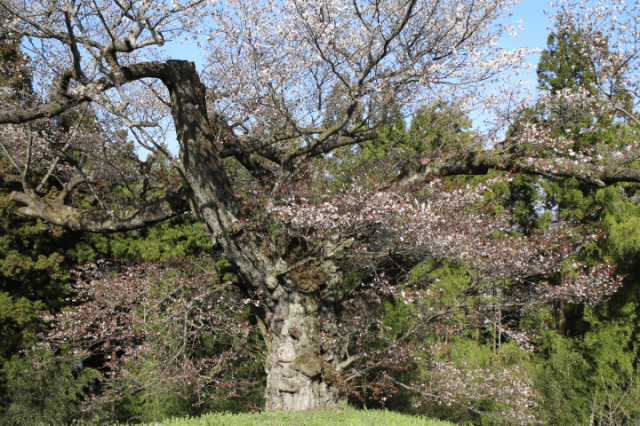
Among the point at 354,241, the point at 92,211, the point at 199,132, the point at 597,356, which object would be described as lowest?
the point at 597,356

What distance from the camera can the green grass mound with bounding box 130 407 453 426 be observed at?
14.3ft

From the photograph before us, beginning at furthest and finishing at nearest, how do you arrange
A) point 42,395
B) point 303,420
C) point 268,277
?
point 42,395 → point 268,277 → point 303,420

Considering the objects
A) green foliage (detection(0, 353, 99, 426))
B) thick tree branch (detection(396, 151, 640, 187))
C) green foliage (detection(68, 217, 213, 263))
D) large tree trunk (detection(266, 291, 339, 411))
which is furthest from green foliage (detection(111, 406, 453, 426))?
green foliage (detection(68, 217, 213, 263))

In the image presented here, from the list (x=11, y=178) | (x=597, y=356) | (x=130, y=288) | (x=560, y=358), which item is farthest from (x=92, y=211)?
(x=597, y=356)

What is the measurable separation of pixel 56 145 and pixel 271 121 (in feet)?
15.3

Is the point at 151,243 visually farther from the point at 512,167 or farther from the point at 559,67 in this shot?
the point at 559,67

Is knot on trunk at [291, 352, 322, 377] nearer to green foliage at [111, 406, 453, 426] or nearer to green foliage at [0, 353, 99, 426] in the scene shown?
green foliage at [111, 406, 453, 426]

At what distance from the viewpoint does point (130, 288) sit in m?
7.28

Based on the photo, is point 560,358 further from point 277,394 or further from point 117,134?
point 117,134

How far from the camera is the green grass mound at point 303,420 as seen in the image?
434 cm

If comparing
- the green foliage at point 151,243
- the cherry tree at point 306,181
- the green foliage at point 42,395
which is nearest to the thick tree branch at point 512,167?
the cherry tree at point 306,181

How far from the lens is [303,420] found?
186 inches

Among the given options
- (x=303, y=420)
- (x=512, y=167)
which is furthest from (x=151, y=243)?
(x=512, y=167)

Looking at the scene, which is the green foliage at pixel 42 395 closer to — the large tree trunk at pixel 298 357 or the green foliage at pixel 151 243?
the green foliage at pixel 151 243
